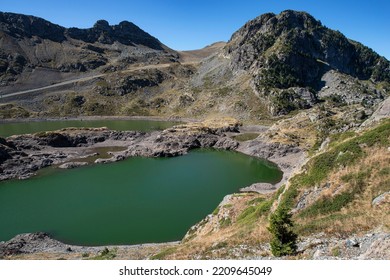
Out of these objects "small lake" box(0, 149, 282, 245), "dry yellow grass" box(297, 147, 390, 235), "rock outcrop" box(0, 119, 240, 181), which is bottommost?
"small lake" box(0, 149, 282, 245)

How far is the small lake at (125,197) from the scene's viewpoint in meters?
64.8

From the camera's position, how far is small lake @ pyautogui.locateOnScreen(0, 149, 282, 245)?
2549 inches

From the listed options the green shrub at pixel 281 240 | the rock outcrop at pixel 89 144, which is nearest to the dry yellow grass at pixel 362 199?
the green shrub at pixel 281 240

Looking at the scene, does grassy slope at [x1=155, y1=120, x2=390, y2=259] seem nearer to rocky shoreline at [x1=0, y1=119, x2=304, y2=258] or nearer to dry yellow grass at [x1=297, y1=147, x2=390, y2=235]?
dry yellow grass at [x1=297, y1=147, x2=390, y2=235]

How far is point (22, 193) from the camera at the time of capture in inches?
3506

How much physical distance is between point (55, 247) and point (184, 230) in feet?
76.9

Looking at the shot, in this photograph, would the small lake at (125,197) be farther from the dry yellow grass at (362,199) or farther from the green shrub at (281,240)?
the green shrub at (281,240)

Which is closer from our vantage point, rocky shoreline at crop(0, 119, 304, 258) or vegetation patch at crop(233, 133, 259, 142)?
rocky shoreline at crop(0, 119, 304, 258)

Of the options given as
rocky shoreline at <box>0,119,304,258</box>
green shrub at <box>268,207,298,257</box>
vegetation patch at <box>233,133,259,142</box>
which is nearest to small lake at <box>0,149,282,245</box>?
rocky shoreline at <box>0,119,304,258</box>

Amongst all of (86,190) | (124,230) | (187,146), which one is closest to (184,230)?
(124,230)

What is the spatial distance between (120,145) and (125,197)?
237 feet

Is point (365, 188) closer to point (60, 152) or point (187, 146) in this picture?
point (187, 146)

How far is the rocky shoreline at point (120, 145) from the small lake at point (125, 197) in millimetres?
5534

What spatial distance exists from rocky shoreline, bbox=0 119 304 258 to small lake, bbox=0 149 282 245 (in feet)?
18.2
